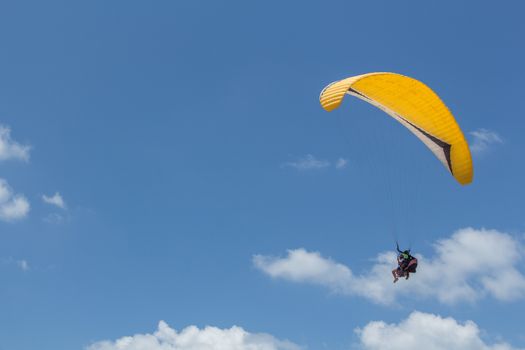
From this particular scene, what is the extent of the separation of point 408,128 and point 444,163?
2.85 meters

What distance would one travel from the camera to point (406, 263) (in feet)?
132

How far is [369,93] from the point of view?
38.6m

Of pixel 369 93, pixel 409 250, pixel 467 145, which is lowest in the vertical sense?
pixel 409 250

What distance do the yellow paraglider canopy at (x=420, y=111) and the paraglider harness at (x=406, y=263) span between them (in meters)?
5.09

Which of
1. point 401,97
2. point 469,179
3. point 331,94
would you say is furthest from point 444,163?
point 331,94

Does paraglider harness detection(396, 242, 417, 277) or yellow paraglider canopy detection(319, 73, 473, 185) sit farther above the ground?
yellow paraglider canopy detection(319, 73, 473, 185)

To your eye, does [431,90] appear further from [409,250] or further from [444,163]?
[409,250]

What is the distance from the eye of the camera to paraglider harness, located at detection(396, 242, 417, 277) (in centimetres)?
4031

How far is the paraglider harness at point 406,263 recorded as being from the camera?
40312 mm

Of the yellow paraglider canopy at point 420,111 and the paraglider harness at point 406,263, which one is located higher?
the yellow paraglider canopy at point 420,111

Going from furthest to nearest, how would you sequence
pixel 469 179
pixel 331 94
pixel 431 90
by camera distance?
pixel 469 179
pixel 431 90
pixel 331 94

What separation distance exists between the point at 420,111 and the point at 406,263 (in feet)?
28.4

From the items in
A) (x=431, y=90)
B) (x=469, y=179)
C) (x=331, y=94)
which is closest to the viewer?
(x=331, y=94)

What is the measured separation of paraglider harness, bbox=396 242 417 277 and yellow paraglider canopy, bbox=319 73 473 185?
509cm
